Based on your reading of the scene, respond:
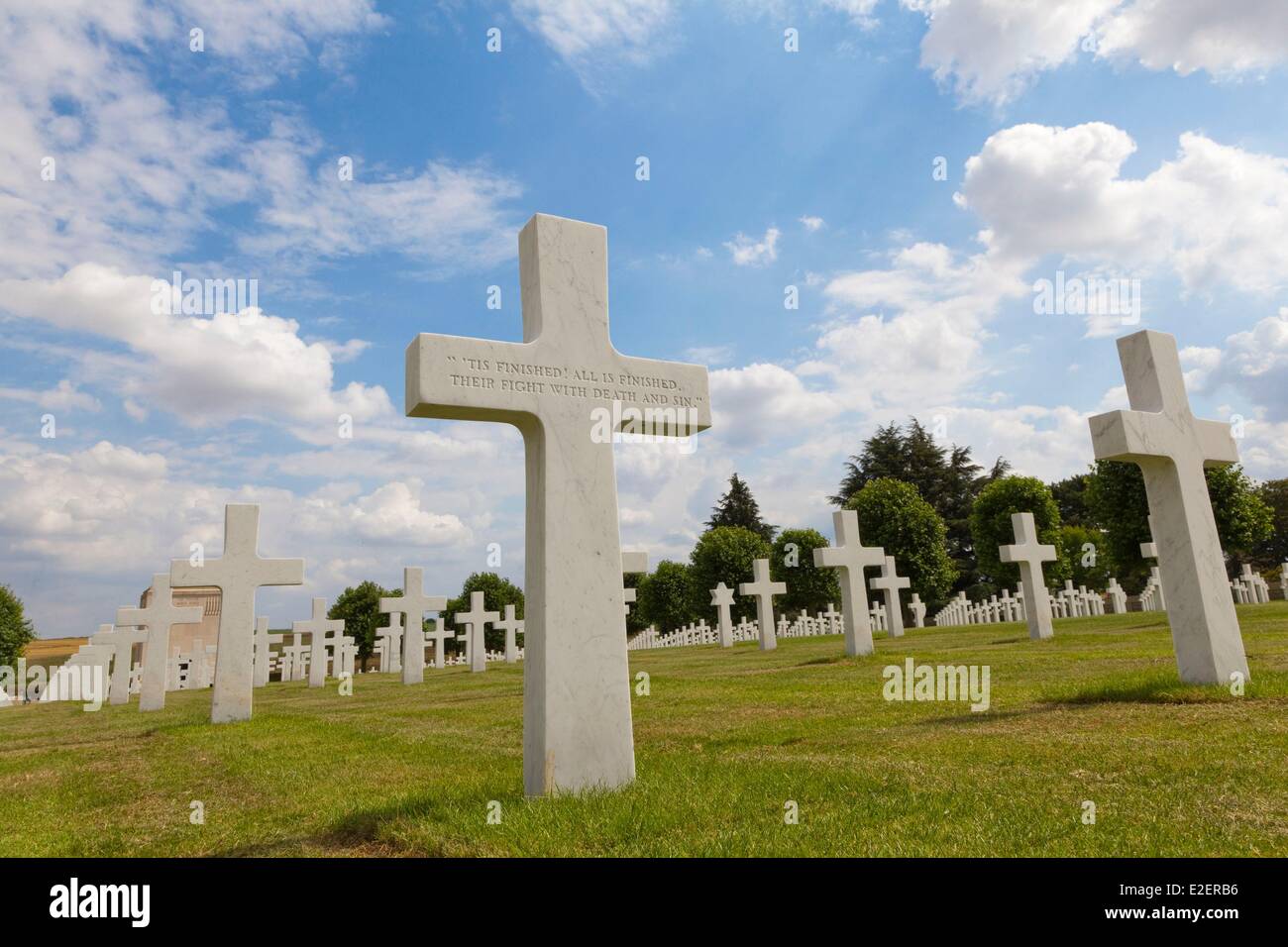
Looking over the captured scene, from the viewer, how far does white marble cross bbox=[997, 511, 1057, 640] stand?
17594 millimetres

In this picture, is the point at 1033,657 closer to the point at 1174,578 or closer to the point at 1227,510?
the point at 1174,578

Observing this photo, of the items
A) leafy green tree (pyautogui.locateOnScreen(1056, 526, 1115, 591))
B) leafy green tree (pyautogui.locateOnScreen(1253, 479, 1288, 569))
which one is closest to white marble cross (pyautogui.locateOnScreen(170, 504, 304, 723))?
leafy green tree (pyautogui.locateOnScreen(1056, 526, 1115, 591))

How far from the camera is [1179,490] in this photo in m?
8.17

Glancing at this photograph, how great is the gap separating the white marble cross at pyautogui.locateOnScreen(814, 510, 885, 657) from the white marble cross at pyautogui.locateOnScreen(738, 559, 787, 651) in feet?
17.9

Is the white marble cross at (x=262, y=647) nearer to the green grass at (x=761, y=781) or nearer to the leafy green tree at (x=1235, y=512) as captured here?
the green grass at (x=761, y=781)

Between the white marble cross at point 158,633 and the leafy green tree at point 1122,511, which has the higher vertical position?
the leafy green tree at point 1122,511

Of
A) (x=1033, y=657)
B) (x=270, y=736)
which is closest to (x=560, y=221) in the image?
(x=270, y=736)

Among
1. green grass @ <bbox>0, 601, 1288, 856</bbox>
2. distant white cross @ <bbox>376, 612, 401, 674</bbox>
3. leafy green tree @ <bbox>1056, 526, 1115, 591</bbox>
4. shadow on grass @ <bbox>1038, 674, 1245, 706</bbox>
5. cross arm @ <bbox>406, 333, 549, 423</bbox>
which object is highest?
leafy green tree @ <bbox>1056, 526, 1115, 591</bbox>

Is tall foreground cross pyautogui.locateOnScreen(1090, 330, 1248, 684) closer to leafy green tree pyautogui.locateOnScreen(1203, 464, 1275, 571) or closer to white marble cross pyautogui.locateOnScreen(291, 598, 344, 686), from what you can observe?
leafy green tree pyautogui.locateOnScreen(1203, 464, 1275, 571)

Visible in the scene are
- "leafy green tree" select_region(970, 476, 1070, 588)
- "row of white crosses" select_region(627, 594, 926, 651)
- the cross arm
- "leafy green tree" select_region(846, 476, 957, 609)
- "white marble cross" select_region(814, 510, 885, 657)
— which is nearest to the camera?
the cross arm

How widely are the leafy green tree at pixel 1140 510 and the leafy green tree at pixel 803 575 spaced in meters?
13.2

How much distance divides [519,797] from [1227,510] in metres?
26.0

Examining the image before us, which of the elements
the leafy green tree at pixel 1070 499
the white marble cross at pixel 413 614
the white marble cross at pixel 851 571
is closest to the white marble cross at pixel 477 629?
the white marble cross at pixel 413 614

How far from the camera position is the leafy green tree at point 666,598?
4372cm
